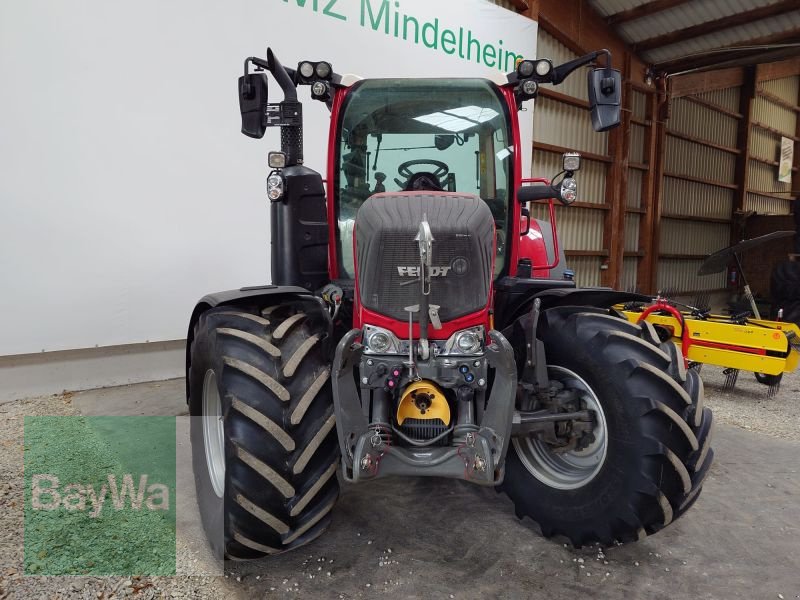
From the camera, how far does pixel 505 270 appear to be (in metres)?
2.89

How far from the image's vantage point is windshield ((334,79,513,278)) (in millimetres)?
2906

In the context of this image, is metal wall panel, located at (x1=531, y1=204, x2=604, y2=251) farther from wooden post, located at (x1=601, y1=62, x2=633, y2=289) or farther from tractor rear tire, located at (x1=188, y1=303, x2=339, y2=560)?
tractor rear tire, located at (x1=188, y1=303, x2=339, y2=560)

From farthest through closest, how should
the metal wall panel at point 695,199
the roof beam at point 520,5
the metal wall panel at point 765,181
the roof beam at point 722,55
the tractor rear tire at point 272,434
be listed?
1. the metal wall panel at point 765,181
2. the metal wall panel at point 695,199
3. the roof beam at point 722,55
4. the roof beam at point 520,5
5. the tractor rear tire at point 272,434

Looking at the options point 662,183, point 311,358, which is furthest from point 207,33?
point 662,183

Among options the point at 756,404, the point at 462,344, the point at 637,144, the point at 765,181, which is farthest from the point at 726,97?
the point at 462,344

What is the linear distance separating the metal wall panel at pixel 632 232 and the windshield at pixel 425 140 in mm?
8841

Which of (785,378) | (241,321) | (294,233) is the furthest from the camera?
(785,378)

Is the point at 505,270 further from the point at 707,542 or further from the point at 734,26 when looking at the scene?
the point at 734,26

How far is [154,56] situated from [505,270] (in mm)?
3449

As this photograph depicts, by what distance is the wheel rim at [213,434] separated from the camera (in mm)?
2482

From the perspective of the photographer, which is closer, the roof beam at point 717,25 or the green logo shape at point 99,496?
the green logo shape at point 99,496

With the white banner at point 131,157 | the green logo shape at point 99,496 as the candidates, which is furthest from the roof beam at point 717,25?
the green logo shape at point 99,496

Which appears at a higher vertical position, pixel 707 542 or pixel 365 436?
pixel 365 436

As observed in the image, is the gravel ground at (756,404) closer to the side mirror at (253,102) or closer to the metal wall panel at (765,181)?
the side mirror at (253,102)
